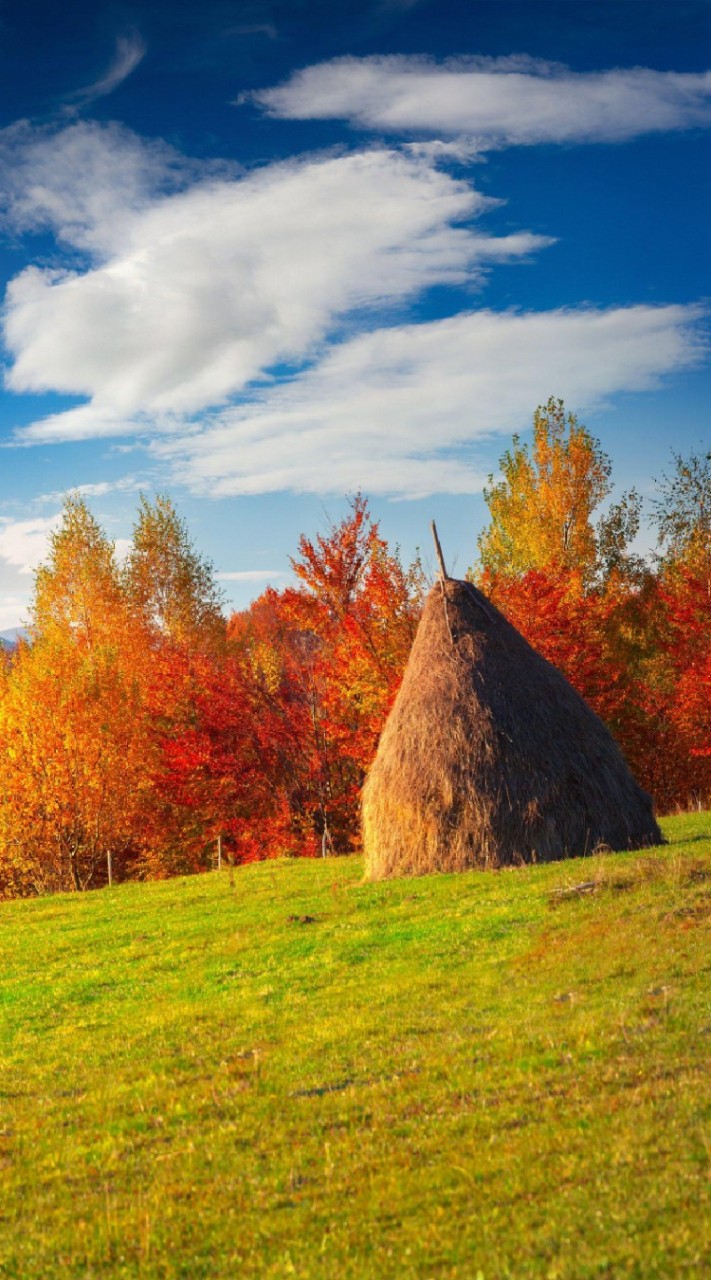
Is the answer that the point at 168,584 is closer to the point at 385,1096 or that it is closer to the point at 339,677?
the point at 339,677

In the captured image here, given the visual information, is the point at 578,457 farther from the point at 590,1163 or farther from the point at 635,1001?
the point at 590,1163

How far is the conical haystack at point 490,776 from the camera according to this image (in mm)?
22516

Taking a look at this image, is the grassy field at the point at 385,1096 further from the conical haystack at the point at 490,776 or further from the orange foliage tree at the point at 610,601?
the orange foliage tree at the point at 610,601

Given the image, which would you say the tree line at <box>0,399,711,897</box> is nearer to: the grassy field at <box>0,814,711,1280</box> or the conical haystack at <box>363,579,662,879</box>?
the conical haystack at <box>363,579,662,879</box>

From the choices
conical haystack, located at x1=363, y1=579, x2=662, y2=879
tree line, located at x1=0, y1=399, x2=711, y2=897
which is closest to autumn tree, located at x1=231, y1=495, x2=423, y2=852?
tree line, located at x1=0, y1=399, x2=711, y2=897

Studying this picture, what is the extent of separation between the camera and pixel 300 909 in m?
21.0

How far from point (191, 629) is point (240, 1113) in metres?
47.6

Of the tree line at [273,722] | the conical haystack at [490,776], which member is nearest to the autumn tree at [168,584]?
the tree line at [273,722]

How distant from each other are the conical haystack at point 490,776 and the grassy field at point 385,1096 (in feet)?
12.3

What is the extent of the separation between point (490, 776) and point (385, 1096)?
1356 cm

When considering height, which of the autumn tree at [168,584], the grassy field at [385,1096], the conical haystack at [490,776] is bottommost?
the grassy field at [385,1096]

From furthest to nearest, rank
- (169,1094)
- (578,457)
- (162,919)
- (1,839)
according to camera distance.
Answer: (578,457), (1,839), (162,919), (169,1094)

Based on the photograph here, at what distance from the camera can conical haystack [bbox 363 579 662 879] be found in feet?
73.9

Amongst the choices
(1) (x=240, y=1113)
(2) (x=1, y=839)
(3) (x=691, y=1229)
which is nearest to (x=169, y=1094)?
(1) (x=240, y=1113)
